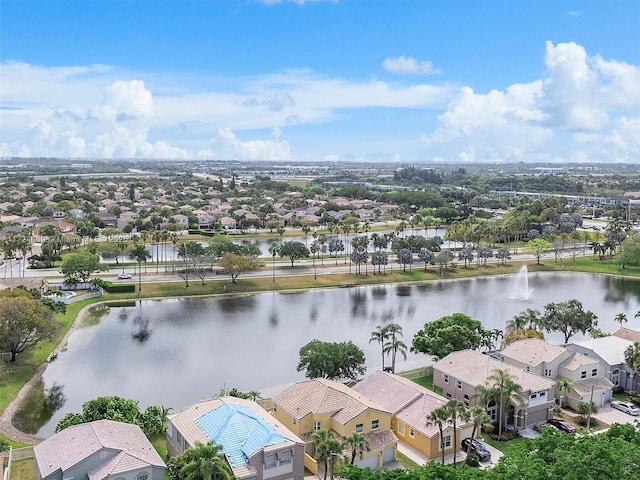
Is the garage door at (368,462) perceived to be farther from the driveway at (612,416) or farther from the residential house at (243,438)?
the driveway at (612,416)

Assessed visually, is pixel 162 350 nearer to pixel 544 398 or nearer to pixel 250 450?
pixel 250 450

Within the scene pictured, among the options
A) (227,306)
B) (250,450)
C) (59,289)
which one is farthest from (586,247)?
(250,450)

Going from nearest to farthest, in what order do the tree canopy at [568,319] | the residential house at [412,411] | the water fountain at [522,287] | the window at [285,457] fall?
the window at [285,457] → the residential house at [412,411] → the tree canopy at [568,319] → the water fountain at [522,287]

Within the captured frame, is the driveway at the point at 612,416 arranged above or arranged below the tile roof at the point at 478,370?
below

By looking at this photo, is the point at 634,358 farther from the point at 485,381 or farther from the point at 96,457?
the point at 96,457

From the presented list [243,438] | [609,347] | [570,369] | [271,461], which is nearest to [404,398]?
[271,461]

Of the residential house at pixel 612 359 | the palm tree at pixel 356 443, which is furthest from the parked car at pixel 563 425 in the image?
the palm tree at pixel 356 443
